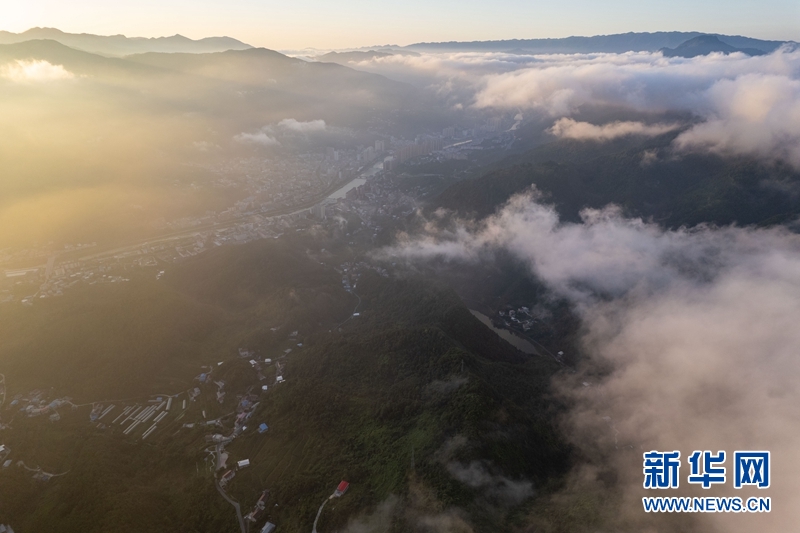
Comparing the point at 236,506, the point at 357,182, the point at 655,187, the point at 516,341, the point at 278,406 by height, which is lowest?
the point at 236,506

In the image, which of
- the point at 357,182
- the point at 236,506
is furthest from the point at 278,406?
the point at 357,182

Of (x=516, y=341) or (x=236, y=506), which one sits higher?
(x=516, y=341)

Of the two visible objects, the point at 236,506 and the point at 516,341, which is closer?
the point at 236,506

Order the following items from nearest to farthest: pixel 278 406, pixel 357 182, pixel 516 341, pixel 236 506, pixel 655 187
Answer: pixel 236 506
pixel 278 406
pixel 516 341
pixel 655 187
pixel 357 182

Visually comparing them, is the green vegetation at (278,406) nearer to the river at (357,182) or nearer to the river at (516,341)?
the river at (516,341)

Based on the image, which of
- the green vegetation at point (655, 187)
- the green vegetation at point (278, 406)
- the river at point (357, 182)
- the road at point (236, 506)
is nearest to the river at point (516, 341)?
the green vegetation at point (278, 406)

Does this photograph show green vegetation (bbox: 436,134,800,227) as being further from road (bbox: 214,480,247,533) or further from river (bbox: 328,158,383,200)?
road (bbox: 214,480,247,533)

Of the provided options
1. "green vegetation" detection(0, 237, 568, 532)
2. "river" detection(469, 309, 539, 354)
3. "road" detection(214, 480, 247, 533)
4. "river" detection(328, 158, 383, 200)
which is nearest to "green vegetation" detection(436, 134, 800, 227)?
"river" detection(469, 309, 539, 354)

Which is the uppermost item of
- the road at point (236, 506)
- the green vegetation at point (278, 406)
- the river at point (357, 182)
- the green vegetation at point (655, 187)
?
the river at point (357, 182)

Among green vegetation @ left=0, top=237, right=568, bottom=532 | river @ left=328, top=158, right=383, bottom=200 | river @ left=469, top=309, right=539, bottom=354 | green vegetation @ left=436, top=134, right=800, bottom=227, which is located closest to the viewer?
green vegetation @ left=0, top=237, right=568, bottom=532

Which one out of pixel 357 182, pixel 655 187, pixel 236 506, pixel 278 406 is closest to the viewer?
pixel 236 506

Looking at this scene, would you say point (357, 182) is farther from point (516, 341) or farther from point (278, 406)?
point (278, 406)
